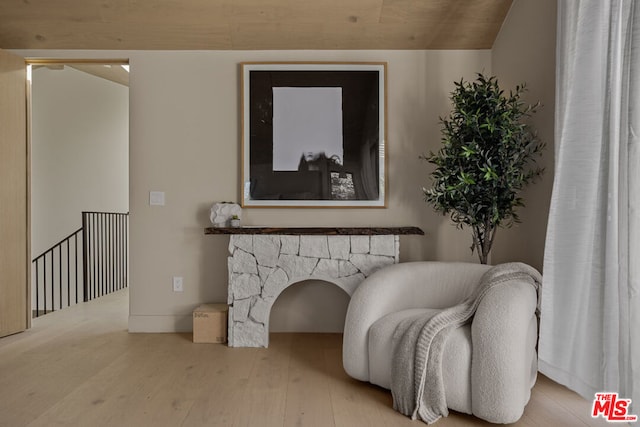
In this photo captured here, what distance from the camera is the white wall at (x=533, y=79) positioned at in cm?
312

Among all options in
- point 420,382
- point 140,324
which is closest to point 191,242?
point 140,324

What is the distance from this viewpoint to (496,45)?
387 cm

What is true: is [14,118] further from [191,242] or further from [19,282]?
[191,242]

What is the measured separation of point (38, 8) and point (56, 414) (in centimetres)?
292

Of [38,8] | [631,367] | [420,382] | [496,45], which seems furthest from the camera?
[496,45]

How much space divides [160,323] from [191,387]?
1.37 metres

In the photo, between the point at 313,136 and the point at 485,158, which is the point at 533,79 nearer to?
the point at 485,158

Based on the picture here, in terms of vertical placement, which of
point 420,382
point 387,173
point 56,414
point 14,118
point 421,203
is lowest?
point 56,414

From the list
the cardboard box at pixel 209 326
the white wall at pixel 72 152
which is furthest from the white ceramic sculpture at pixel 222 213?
the white wall at pixel 72 152

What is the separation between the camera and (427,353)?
7.59ft

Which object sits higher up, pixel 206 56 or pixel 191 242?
pixel 206 56

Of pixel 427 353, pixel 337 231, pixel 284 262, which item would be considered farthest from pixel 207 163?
pixel 427 353

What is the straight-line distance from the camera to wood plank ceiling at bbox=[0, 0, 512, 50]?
3.57 m

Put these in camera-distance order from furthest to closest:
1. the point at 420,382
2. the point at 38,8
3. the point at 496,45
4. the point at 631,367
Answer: the point at 496,45
the point at 38,8
the point at 420,382
the point at 631,367
